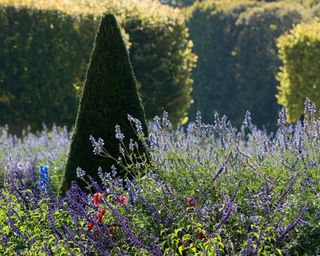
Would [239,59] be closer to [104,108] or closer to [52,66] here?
[52,66]

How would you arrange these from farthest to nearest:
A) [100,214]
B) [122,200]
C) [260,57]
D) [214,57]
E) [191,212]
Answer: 1. [214,57]
2. [260,57]
3. [122,200]
4. [100,214]
5. [191,212]

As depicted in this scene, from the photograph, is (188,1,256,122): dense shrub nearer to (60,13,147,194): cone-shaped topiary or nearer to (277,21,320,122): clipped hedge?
(277,21,320,122): clipped hedge

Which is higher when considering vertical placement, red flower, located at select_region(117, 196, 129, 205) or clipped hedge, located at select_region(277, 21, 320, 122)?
red flower, located at select_region(117, 196, 129, 205)

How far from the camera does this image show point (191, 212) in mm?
5043

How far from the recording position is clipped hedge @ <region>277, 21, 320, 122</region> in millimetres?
15500

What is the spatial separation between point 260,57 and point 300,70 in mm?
10401

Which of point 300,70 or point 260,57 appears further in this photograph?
point 260,57

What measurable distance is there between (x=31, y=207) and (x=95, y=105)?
1.48m

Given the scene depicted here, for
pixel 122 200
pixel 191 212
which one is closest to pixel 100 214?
pixel 122 200

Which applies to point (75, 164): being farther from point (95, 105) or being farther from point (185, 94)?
point (185, 94)

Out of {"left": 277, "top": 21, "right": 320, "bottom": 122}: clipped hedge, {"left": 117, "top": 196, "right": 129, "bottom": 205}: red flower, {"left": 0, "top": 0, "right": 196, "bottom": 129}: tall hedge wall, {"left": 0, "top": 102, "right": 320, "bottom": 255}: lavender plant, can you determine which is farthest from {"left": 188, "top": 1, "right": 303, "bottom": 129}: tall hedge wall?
{"left": 117, "top": 196, "right": 129, "bottom": 205}: red flower

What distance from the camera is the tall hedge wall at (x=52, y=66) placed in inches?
592

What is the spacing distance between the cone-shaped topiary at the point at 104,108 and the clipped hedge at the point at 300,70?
28.2 feet

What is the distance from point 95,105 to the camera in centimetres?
712
